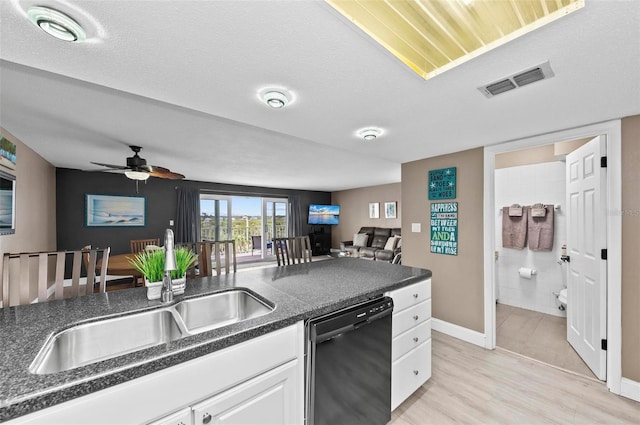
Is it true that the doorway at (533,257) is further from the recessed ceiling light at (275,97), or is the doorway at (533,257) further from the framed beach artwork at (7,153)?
the framed beach artwork at (7,153)

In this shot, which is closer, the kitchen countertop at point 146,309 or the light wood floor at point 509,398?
the kitchen countertop at point 146,309

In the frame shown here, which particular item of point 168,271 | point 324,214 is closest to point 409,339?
point 168,271

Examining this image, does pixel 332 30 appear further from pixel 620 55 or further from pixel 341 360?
pixel 341 360

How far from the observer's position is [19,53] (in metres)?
1.26

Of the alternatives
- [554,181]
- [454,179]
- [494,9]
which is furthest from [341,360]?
[554,181]

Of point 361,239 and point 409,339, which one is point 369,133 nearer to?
point 409,339

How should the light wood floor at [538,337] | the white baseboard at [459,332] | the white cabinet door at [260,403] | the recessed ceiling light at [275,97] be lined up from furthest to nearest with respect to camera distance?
1. the white baseboard at [459,332]
2. the light wood floor at [538,337]
3. the recessed ceiling light at [275,97]
4. the white cabinet door at [260,403]

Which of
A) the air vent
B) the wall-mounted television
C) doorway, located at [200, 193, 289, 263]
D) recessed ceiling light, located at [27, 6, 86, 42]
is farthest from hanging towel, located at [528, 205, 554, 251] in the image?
doorway, located at [200, 193, 289, 263]

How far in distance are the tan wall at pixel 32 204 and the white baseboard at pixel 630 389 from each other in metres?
5.97

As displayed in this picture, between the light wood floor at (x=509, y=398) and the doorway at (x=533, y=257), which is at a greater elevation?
the doorway at (x=533, y=257)

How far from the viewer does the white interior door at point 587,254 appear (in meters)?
2.16

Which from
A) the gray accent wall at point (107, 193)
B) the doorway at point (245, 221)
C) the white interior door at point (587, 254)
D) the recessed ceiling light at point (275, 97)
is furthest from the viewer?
the doorway at point (245, 221)

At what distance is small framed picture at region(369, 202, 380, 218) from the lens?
7.97m

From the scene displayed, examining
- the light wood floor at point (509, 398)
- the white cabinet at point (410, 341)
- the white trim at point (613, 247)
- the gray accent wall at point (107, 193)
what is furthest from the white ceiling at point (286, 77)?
the gray accent wall at point (107, 193)
